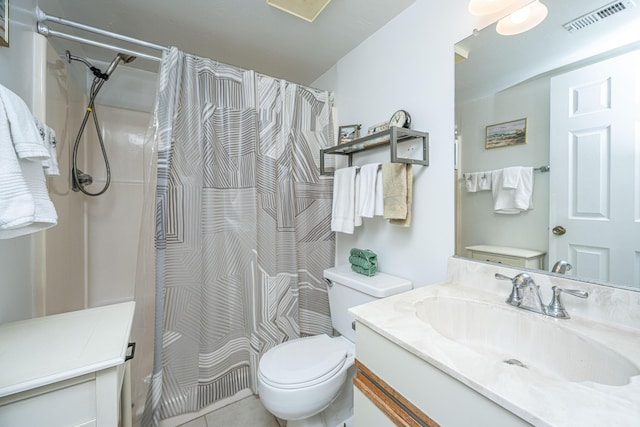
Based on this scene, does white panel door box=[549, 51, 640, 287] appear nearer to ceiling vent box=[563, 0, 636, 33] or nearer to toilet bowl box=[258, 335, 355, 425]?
ceiling vent box=[563, 0, 636, 33]

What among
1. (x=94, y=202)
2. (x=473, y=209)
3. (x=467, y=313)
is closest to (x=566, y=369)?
(x=467, y=313)

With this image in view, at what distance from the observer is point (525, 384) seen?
0.50 meters

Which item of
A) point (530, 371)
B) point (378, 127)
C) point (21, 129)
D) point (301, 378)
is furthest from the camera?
point (378, 127)

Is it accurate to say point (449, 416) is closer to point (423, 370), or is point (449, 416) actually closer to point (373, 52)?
point (423, 370)

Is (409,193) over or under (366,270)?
over

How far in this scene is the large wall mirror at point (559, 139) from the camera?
0.76 metres

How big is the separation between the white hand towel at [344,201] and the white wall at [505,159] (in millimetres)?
591

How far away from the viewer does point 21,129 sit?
0.66 metres

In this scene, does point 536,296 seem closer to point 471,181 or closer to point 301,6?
point 471,181

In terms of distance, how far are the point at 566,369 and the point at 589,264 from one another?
0.35 metres

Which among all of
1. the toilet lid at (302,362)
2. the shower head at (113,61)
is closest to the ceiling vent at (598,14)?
the toilet lid at (302,362)

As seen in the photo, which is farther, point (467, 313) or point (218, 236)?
point (218, 236)

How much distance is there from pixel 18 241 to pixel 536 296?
190 centimetres

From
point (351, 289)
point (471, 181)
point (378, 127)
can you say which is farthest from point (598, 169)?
point (351, 289)
